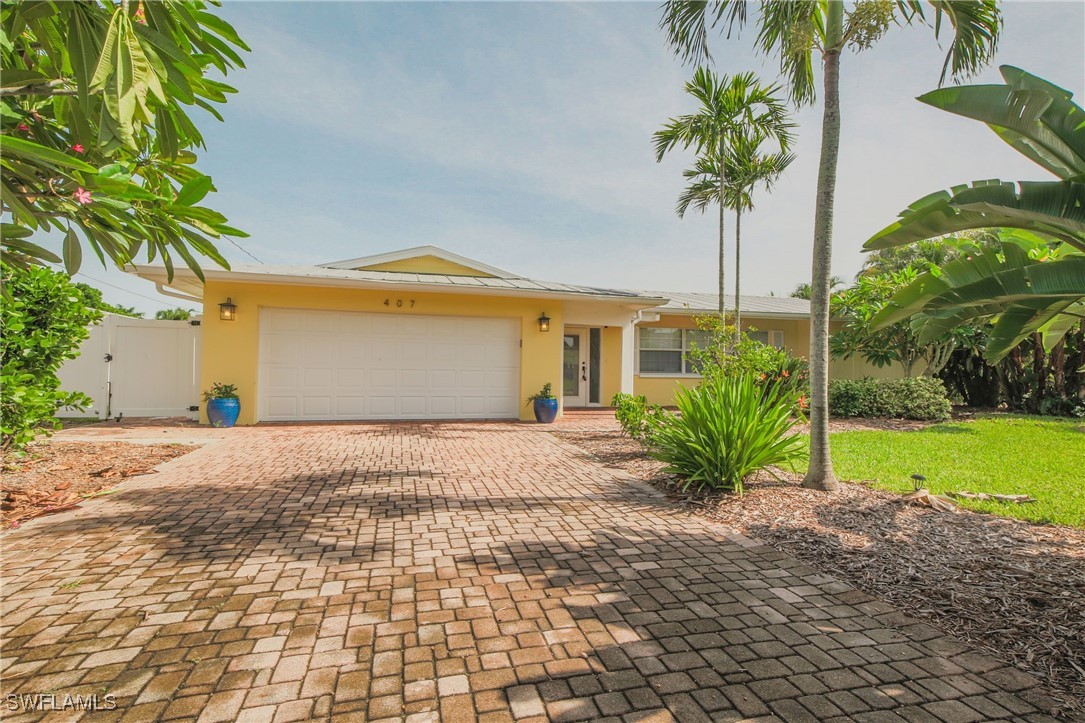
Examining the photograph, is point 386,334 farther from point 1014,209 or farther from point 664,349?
point 1014,209

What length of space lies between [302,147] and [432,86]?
4.18 m

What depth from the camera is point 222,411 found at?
33.1 ft

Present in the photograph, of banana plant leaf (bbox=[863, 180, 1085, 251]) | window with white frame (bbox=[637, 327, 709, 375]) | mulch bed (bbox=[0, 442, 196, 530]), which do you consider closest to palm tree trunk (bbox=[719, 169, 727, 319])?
window with white frame (bbox=[637, 327, 709, 375])

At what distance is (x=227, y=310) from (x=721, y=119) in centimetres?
1240

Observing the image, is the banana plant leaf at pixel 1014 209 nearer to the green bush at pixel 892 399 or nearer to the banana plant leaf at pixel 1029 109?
the banana plant leaf at pixel 1029 109

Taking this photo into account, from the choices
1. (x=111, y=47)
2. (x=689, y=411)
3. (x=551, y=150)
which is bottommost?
(x=689, y=411)

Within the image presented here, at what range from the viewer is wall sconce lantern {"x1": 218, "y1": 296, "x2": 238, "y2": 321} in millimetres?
10391

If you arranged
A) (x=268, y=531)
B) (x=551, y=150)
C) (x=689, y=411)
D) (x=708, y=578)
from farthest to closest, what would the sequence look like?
(x=551, y=150), (x=689, y=411), (x=268, y=531), (x=708, y=578)

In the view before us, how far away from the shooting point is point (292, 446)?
8.02 metres

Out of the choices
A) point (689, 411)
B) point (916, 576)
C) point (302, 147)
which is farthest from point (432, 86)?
point (916, 576)

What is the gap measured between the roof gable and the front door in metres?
2.59

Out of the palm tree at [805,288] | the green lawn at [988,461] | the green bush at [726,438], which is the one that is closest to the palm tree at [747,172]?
the green lawn at [988,461]

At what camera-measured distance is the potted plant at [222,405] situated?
10.1 metres

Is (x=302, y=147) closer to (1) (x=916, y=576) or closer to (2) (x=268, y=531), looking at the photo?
(2) (x=268, y=531)
